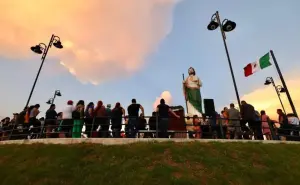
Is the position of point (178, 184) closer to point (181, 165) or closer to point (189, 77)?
point (181, 165)

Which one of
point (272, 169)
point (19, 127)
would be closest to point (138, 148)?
point (272, 169)

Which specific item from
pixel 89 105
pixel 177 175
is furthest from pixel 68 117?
pixel 177 175

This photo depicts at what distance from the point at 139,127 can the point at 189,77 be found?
468 cm

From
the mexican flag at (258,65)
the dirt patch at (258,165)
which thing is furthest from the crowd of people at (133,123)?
the mexican flag at (258,65)

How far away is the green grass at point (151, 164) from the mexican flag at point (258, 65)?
9.83m

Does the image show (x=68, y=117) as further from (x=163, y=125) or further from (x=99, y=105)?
(x=163, y=125)

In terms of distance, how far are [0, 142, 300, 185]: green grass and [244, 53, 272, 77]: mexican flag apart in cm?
983

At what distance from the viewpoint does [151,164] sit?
9672 mm

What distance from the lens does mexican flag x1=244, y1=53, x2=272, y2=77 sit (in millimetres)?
20297

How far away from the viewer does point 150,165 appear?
960cm

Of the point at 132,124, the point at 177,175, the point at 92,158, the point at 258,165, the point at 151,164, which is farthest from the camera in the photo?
the point at 132,124

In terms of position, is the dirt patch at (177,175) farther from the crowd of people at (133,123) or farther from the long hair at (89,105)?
the long hair at (89,105)

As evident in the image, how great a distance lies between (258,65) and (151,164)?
50.3 ft

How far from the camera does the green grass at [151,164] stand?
8.73 m
